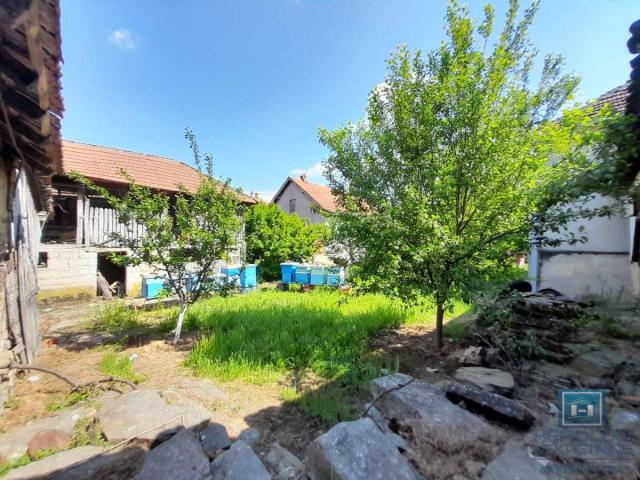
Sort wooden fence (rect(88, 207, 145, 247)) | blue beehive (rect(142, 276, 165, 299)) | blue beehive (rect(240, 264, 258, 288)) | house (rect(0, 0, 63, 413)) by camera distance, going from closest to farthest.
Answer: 1. house (rect(0, 0, 63, 413))
2. blue beehive (rect(142, 276, 165, 299))
3. wooden fence (rect(88, 207, 145, 247))
4. blue beehive (rect(240, 264, 258, 288))

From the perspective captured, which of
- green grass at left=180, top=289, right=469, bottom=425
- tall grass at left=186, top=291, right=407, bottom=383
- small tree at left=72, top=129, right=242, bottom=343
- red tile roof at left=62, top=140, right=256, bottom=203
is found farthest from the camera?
red tile roof at left=62, top=140, right=256, bottom=203

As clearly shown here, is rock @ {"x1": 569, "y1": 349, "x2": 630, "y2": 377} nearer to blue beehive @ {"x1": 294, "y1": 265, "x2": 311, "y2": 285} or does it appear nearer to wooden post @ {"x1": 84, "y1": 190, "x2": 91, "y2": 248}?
blue beehive @ {"x1": 294, "y1": 265, "x2": 311, "y2": 285}

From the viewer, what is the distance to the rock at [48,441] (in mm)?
2350

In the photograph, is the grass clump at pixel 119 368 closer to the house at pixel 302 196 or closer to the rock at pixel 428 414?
the rock at pixel 428 414

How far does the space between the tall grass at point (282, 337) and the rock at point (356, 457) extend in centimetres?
173

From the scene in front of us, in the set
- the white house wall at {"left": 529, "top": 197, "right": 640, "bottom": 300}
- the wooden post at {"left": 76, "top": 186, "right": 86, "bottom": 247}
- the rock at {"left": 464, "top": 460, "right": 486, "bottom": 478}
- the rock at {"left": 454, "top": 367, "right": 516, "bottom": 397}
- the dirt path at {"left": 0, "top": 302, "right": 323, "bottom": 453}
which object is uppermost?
the wooden post at {"left": 76, "top": 186, "right": 86, "bottom": 247}

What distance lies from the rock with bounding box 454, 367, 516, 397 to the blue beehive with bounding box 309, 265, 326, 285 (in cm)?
749

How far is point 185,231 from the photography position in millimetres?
5094

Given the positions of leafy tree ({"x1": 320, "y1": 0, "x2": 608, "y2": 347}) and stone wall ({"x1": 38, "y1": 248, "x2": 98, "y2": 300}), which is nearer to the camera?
leafy tree ({"x1": 320, "y1": 0, "x2": 608, "y2": 347})

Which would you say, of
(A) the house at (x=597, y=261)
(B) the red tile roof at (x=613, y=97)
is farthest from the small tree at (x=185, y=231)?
(B) the red tile roof at (x=613, y=97)

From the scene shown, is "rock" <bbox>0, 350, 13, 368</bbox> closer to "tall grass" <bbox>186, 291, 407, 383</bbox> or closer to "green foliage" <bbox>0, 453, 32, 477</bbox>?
"green foliage" <bbox>0, 453, 32, 477</bbox>

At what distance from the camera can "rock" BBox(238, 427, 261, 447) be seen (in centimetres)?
253

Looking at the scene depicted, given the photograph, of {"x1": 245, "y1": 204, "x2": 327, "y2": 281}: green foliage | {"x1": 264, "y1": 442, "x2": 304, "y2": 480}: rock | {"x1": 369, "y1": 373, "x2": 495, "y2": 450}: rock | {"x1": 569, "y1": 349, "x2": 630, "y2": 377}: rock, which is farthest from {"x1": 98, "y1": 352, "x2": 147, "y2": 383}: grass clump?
{"x1": 245, "y1": 204, "x2": 327, "y2": 281}: green foliage

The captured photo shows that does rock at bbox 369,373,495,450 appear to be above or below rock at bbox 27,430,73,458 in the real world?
above
